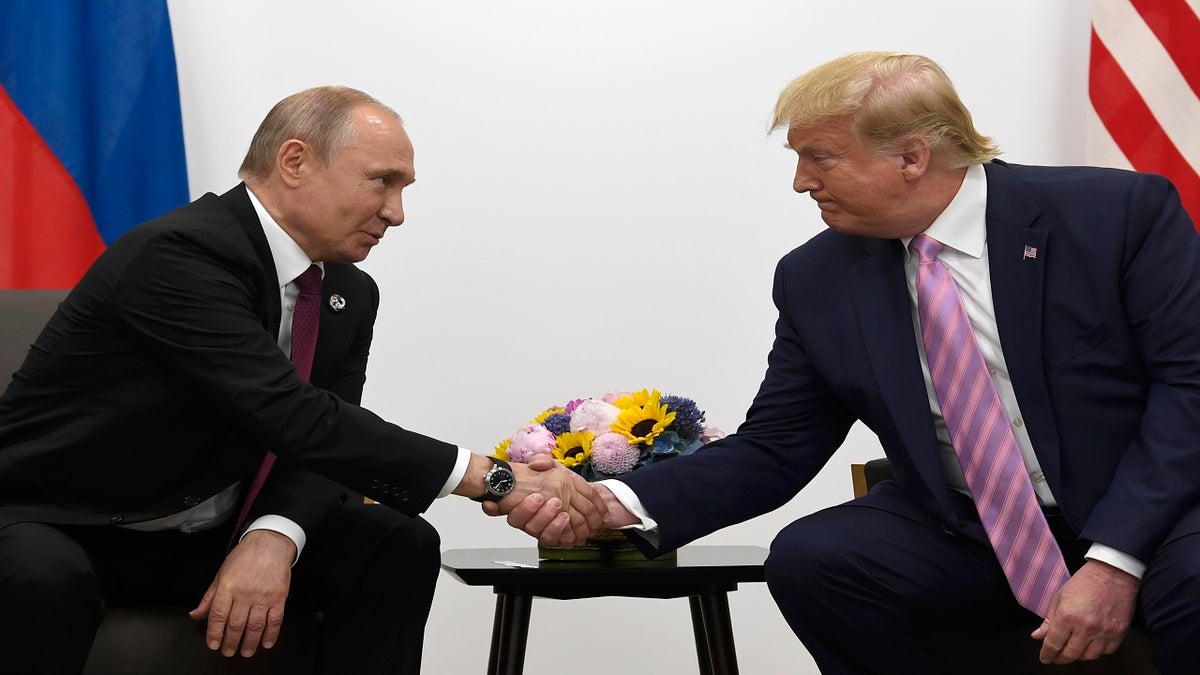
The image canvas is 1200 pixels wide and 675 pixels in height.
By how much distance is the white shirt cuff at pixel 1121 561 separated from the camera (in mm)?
1815

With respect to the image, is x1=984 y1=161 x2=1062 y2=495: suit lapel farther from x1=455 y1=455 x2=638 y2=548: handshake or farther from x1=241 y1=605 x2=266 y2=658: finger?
x1=241 y1=605 x2=266 y2=658: finger

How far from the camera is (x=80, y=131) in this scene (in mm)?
3201

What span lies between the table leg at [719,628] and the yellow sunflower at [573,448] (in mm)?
363

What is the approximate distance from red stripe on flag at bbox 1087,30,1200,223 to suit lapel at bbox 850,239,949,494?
142cm

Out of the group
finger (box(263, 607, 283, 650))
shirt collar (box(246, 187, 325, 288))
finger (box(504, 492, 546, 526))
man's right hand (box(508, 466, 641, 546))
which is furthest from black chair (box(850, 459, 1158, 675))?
shirt collar (box(246, 187, 325, 288))

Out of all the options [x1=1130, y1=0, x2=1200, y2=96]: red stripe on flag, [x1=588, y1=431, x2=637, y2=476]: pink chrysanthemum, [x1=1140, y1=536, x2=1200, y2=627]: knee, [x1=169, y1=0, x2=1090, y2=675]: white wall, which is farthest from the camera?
[x1=169, y1=0, x2=1090, y2=675]: white wall

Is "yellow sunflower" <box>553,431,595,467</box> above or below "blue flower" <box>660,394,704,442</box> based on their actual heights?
below

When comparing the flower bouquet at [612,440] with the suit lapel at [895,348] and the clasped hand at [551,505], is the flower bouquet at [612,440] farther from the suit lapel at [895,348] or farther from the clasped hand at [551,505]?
the suit lapel at [895,348]

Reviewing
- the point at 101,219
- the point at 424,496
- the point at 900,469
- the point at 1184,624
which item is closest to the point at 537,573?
the point at 424,496

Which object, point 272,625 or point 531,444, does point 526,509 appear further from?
point 272,625

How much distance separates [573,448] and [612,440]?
0.10 m

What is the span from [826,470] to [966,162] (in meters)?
1.48

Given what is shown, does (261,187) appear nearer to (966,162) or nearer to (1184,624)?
(966,162)

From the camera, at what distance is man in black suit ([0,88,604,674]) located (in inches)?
78.4
